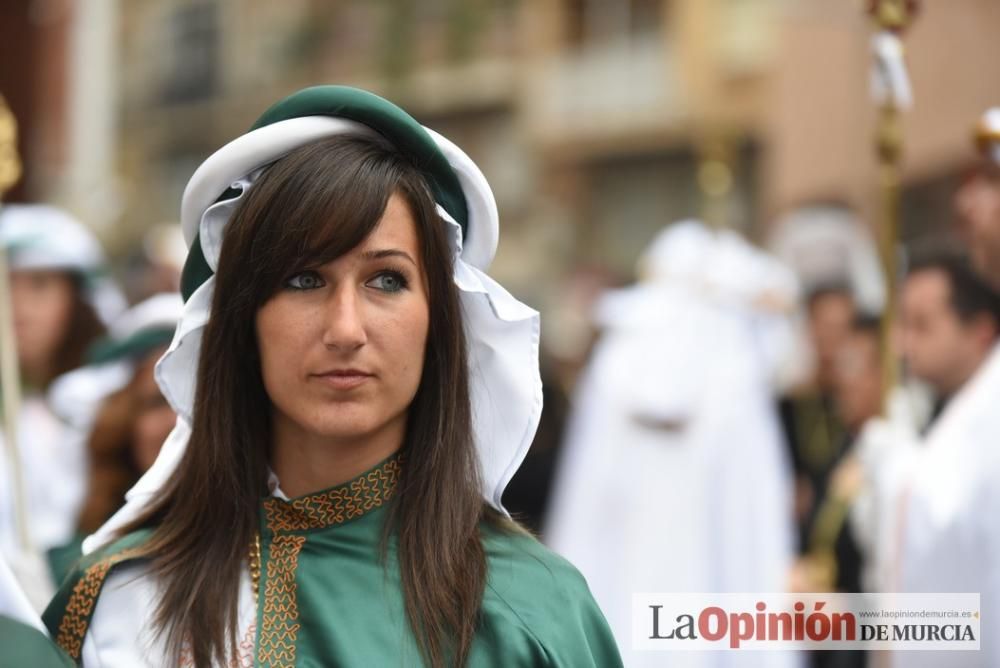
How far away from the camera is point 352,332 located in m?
2.46

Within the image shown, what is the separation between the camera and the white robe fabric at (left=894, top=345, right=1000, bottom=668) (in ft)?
12.5

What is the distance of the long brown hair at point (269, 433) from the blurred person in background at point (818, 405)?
4344mm

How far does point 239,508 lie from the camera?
2.64 m

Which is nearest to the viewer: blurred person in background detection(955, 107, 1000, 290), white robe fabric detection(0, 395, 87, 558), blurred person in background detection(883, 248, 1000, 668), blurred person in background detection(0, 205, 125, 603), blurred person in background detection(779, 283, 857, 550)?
blurred person in background detection(883, 248, 1000, 668)

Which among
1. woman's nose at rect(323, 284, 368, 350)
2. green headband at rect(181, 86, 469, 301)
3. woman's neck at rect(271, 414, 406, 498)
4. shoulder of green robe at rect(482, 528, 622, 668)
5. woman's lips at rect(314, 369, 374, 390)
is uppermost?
green headband at rect(181, 86, 469, 301)

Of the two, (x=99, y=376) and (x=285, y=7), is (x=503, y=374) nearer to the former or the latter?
(x=99, y=376)

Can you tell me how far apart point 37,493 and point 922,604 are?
11.2 ft

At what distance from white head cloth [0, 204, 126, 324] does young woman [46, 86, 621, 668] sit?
3509 mm

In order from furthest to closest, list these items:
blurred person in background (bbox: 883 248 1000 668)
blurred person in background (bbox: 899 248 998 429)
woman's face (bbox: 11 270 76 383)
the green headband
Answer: woman's face (bbox: 11 270 76 383), blurred person in background (bbox: 899 248 998 429), blurred person in background (bbox: 883 248 1000 668), the green headband

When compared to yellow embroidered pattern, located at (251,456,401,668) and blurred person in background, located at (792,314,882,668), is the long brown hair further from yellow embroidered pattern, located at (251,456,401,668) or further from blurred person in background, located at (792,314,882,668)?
blurred person in background, located at (792,314,882,668)

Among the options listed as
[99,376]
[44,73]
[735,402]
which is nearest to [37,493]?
[99,376]

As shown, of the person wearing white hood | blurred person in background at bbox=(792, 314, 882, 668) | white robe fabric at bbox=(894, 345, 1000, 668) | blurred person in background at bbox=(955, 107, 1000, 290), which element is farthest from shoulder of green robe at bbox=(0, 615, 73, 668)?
the person wearing white hood

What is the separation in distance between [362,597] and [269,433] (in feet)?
1.27

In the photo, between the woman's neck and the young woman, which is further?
the woman's neck
